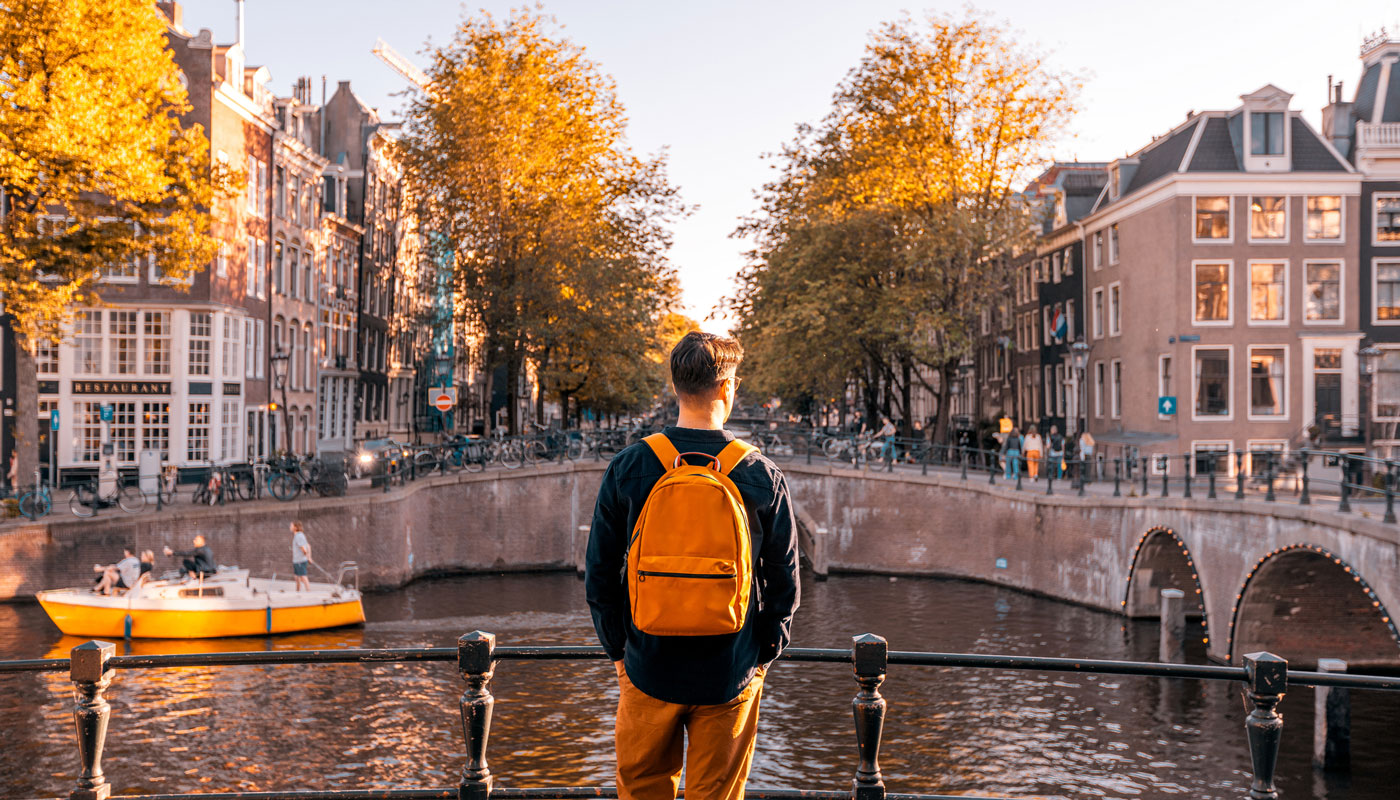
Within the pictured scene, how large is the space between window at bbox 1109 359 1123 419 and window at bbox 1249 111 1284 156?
8184 mm

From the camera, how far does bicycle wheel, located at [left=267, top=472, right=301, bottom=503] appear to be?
32.6 meters

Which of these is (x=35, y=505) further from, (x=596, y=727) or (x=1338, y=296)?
(x=1338, y=296)

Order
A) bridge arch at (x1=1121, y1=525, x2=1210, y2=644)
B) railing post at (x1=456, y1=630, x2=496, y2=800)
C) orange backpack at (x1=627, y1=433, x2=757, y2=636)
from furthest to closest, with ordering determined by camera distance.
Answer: bridge arch at (x1=1121, y1=525, x2=1210, y2=644) < railing post at (x1=456, y1=630, x2=496, y2=800) < orange backpack at (x1=627, y1=433, x2=757, y2=636)

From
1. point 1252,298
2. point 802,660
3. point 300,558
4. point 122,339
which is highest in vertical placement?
point 1252,298

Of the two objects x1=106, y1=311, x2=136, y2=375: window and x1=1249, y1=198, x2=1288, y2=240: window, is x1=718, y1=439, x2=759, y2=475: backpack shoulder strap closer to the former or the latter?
x1=106, y1=311, x2=136, y2=375: window

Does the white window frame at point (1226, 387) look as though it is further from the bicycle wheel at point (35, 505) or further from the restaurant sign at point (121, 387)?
the bicycle wheel at point (35, 505)

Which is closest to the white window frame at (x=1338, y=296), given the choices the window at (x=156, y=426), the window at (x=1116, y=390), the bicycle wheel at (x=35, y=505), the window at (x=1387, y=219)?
the window at (x=1387, y=219)

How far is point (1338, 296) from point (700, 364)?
41.4m

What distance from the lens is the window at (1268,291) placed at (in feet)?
133

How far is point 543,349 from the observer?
153 feet

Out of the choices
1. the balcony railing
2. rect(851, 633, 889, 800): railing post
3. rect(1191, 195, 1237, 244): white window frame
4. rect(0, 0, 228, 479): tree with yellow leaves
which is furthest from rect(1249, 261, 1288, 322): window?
rect(851, 633, 889, 800): railing post

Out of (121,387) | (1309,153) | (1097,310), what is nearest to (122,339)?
(121,387)

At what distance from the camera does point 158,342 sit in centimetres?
3875

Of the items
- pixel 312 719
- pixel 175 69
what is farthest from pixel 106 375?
pixel 312 719
